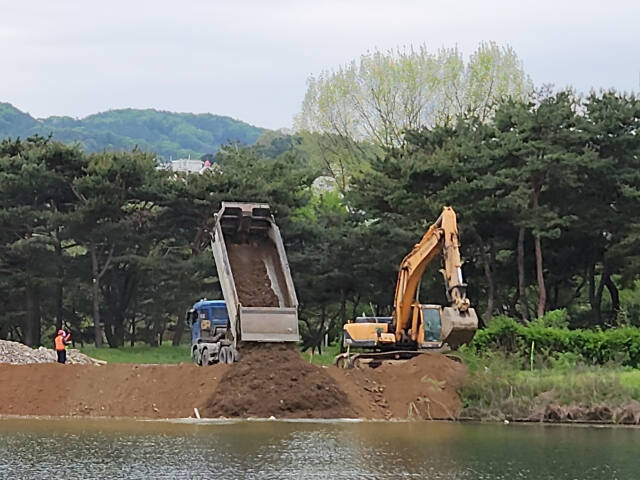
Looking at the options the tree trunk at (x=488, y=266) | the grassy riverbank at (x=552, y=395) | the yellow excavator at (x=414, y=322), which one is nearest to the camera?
the grassy riverbank at (x=552, y=395)

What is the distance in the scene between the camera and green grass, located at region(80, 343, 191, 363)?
43375mm

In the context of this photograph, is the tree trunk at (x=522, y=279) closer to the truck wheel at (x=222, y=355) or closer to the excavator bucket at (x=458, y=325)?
the excavator bucket at (x=458, y=325)

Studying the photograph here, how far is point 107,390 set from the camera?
25969mm

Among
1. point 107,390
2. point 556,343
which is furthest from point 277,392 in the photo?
point 556,343

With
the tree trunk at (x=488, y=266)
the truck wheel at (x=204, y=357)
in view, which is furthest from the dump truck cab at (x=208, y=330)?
the tree trunk at (x=488, y=266)

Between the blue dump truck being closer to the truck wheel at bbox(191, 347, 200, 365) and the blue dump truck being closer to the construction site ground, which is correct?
the truck wheel at bbox(191, 347, 200, 365)

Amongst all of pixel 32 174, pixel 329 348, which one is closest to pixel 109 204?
pixel 32 174

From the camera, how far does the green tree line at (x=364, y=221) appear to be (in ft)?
125

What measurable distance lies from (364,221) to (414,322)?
59.7 feet

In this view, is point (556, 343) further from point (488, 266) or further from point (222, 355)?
point (488, 266)

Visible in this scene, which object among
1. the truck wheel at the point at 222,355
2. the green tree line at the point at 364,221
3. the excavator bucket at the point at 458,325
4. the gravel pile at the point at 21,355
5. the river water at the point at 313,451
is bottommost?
the river water at the point at 313,451

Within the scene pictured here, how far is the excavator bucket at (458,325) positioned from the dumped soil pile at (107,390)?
5.15 meters

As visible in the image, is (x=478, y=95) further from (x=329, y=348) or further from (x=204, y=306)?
(x=204, y=306)

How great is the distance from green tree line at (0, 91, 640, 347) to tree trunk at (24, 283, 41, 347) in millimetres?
106
